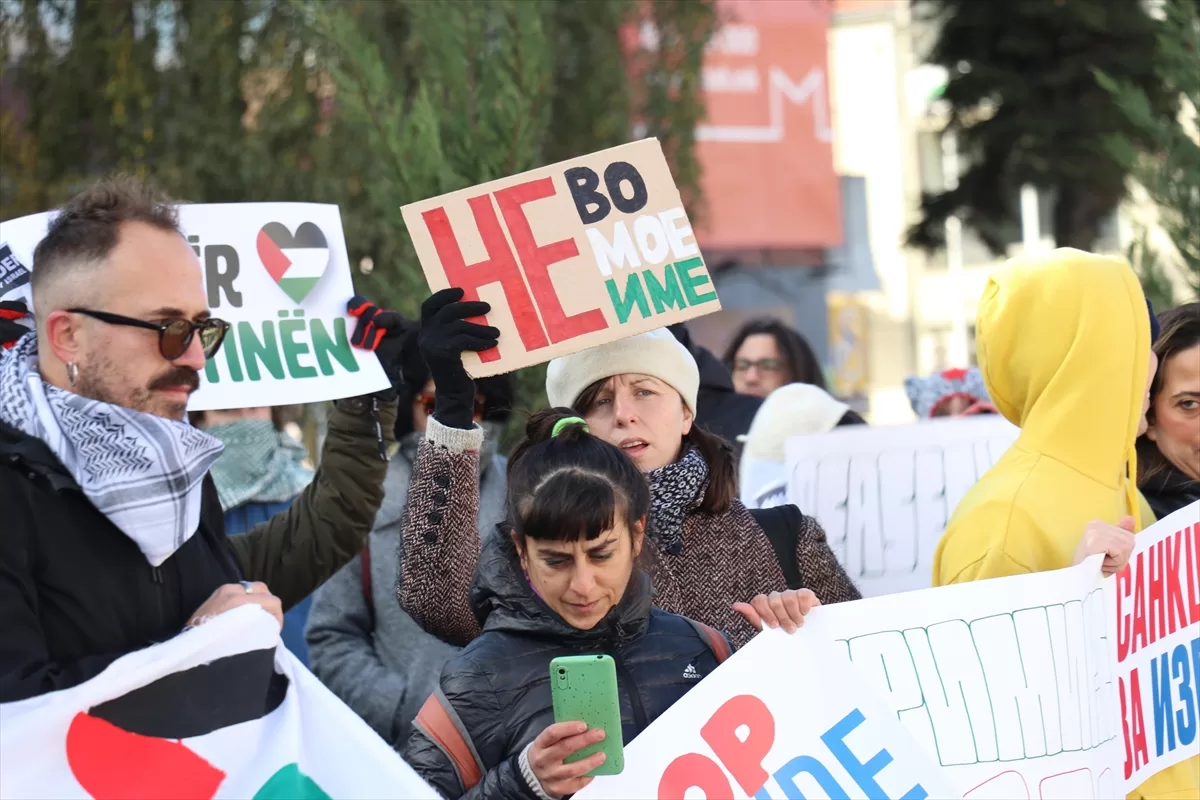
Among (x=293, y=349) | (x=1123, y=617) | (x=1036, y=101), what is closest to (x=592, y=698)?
(x=1123, y=617)

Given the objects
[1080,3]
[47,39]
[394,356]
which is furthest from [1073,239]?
[394,356]

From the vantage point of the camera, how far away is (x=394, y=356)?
3809 mm

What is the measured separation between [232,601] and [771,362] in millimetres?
3991

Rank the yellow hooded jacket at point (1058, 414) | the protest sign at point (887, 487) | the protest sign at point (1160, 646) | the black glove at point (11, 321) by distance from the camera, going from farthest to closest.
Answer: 1. the protest sign at point (887, 487)
2. the protest sign at point (1160, 646)
3. the yellow hooded jacket at point (1058, 414)
4. the black glove at point (11, 321)

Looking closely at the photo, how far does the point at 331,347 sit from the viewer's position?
3.88 m

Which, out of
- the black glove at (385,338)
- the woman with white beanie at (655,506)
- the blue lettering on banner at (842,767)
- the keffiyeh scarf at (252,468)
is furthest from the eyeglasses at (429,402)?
the blue lettering on banner at (842,767)

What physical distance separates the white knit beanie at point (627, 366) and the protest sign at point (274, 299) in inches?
19.5

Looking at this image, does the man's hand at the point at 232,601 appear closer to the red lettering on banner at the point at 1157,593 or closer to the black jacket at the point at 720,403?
the red lettering on banner at the point at 1157,593

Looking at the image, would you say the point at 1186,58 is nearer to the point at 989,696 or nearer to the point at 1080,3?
the point at 989,696

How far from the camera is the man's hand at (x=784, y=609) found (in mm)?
2863

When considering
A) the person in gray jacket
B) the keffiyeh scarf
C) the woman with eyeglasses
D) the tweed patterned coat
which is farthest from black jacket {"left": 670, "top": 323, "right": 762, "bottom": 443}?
the tweed patterned coat

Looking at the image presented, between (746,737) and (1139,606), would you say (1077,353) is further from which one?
(746,737)

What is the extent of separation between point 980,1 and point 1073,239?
2.39m

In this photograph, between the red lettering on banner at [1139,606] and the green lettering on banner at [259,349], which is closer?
the red lettering on banner at [1139,606]
